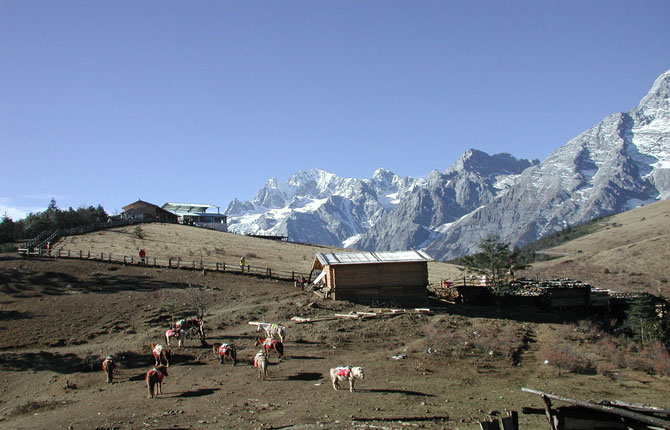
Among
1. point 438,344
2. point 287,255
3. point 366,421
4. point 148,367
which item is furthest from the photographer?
point 287,255

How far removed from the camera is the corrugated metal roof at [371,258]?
44062 mm

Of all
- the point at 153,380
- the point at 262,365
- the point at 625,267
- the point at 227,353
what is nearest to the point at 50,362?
the point at 227,353

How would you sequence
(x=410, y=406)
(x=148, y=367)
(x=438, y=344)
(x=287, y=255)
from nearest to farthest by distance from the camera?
1. (x=410, y=406)
2. (x=148, y=367)
3. (x=438, y=344)
4. (x=287, y=255)

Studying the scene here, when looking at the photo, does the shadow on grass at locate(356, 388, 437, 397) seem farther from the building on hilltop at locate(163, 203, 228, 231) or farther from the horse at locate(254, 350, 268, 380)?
the building on hilltop at locate(163, 203, 228, 231)

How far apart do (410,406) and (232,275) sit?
35.8 metres

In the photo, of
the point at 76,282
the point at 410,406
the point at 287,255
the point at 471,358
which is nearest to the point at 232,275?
the point at 76,282

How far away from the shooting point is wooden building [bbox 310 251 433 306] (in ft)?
142

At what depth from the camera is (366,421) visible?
52.1 feet

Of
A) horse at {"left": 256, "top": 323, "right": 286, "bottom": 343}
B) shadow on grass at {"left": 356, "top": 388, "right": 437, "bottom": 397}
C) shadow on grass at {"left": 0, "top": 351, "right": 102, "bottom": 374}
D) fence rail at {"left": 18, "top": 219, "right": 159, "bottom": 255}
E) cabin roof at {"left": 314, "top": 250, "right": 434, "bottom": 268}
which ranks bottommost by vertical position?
shadow on grass at {"left": 0, "top": 351, "right": 102, "bottom": 374}

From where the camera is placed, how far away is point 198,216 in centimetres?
12238

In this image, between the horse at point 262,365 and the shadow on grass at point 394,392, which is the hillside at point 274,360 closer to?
the shadow on grass at point 394,392

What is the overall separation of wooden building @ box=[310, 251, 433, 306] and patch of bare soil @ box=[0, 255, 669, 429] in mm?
2202

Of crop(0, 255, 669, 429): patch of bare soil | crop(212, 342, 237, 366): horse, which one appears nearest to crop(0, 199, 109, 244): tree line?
crop(0, 255, 669, 429): patch of bare soil

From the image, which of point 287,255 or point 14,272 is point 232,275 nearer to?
point 14,272
